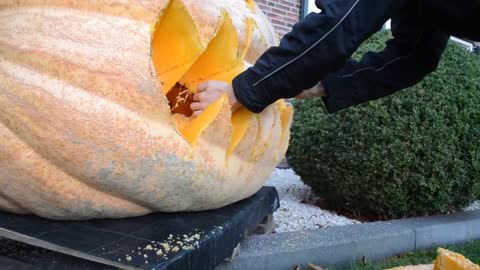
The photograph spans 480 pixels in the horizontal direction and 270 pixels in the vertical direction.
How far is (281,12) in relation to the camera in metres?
7.20

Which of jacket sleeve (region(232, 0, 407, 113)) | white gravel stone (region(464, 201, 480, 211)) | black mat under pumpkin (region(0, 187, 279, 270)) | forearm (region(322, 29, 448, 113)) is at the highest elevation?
jacket sleeve (region(232, 0, 407, 113))

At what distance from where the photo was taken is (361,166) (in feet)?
12.0

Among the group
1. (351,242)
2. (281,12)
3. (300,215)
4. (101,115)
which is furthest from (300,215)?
(281,12)

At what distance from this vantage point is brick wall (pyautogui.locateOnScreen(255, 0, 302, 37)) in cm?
694

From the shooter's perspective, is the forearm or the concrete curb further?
the concrete curb

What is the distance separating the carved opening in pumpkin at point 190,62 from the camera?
6.43 ft

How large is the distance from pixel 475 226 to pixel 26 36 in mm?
3479

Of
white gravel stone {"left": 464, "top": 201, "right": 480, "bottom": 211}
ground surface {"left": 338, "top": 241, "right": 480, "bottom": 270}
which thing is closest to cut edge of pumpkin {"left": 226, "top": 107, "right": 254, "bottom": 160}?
ground surface {"left": 338, "top": 241, "right": 480, "bottom": 270}

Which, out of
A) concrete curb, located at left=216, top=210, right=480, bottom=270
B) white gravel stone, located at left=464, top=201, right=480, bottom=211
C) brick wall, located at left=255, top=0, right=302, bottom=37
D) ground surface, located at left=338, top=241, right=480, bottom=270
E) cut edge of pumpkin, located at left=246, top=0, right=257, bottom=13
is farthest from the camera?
brick wall, located at left=255, top=0, right=302, bottom=37

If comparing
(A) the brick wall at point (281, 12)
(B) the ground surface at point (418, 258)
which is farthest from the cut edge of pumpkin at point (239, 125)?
(A) the brick wall at point (281, 12)

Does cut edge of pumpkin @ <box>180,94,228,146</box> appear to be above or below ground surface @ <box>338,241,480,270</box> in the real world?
above

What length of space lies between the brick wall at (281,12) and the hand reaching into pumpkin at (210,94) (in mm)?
4981

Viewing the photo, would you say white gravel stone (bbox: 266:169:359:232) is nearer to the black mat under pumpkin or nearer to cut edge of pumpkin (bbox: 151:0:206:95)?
the black mat under pumpkin

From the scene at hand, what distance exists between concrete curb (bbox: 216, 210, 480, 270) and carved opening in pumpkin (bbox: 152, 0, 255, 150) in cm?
82
